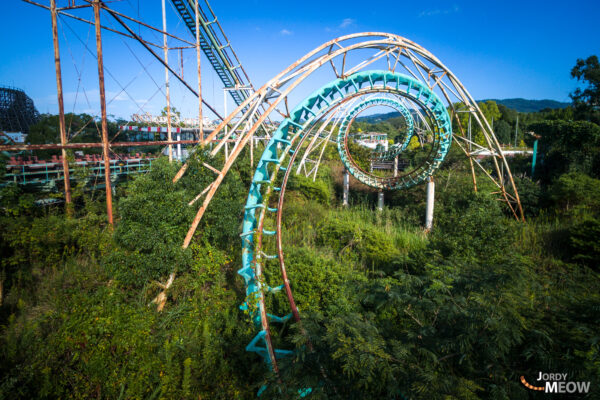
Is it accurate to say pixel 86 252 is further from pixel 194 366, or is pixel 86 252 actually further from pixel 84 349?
pixel 194 366

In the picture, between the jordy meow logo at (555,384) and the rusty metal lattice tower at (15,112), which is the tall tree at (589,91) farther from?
the rusty metal lattice tower at (15,112)

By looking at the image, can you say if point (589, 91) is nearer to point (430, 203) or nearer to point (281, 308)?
point (430, 203)

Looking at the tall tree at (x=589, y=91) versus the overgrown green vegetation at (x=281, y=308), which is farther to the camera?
the tall tree at (x=589, y=91)

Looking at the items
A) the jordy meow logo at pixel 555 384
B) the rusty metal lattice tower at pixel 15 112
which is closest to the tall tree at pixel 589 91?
the jordy meow logo at pixel 555 384

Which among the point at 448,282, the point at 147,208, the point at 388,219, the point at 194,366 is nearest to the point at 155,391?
the point at 194,366

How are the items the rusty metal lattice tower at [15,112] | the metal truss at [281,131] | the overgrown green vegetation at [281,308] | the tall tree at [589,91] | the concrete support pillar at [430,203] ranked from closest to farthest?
the overgrown green vegetation at [281,308] < the metal truss at [281,131] < the concrete support pillar at [430,203] < the tall tree at [589,91] < the rusty metal lattice tower at [15,112]

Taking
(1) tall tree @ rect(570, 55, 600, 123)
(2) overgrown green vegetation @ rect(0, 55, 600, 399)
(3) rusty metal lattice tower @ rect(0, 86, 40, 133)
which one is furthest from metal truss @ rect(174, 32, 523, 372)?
(3) rusty metal lattice tower @ rect(0, 86, 40, 133)
